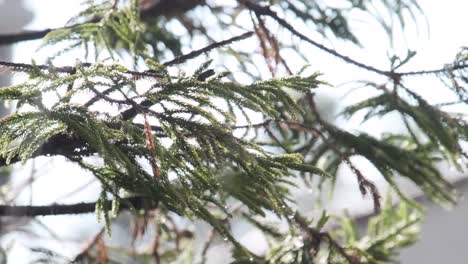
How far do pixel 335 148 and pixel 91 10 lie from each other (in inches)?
37.6

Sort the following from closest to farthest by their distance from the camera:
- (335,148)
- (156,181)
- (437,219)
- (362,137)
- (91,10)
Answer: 1. (156,181)
2. (362,137)
3. (335,148)
4. (91,10)
5. (437,219)

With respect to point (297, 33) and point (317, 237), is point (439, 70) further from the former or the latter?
point (317, 237)

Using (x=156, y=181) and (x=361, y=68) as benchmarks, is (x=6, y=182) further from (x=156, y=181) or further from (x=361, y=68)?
A: (x=156, y=181)

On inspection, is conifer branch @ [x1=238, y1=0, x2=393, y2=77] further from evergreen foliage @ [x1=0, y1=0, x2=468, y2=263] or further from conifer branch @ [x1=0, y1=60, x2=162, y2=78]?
conifer branch @ [x1=0, y1=60, x2=162, y2=78]

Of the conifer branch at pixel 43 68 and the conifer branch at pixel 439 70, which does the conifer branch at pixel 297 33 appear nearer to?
the conifer branch at pixel 439 70

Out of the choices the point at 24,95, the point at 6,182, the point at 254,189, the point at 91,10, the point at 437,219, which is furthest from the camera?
the point at 437,219

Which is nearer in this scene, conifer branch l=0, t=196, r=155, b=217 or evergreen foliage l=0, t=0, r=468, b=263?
evergreen foliage l=0, t=0, r=468, b=263

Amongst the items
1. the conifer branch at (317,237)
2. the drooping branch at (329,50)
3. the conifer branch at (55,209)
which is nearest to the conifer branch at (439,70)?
the drooping branch at (329,50)

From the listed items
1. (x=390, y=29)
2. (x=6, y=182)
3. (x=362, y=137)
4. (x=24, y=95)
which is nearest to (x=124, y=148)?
(x=24, y=95)

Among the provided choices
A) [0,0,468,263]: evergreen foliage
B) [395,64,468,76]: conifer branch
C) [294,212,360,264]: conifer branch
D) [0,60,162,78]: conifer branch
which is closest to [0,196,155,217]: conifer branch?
[0,0,468,263]: evergreen foliage

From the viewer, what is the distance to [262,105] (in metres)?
1.32

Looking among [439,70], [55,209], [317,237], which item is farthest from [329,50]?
[55,209]

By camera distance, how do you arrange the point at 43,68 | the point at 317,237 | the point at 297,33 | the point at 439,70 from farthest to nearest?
1. the point at 317,237
2. the point at 297,33
3. the point at 439,70
4. the point at 43,68

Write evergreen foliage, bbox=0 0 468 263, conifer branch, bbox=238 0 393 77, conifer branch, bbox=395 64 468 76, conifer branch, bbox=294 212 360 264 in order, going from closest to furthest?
evergreen foliage, bbox=0 0 468 263 → conifer branch, bbox=395 64 468 76 → conifer branch, bbox=238 0 393 77 → conifer branch, bbox=294 212 360 264
